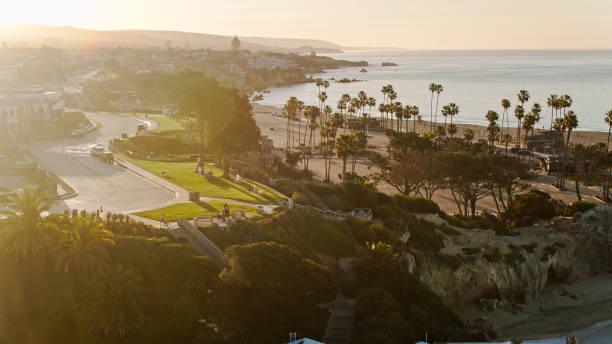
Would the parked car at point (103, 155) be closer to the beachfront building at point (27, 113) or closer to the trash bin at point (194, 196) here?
the beachfront building at point (27, 113)

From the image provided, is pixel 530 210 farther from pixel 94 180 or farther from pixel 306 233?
pixel 94 180

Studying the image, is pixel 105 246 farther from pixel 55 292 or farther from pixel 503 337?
pixel 503 337

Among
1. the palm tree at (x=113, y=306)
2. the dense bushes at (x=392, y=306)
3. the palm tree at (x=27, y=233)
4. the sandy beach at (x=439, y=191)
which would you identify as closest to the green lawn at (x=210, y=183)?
the dense bushes at (x=392, y=306)

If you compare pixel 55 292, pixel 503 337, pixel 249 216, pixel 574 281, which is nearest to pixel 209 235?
pixel 249 216

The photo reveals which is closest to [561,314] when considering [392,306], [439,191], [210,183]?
[392,306]

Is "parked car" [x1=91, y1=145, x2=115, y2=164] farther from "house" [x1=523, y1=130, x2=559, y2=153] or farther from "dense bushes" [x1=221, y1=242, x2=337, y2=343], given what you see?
"house" [x1=523, y1=130, x2=559, y2=153]
